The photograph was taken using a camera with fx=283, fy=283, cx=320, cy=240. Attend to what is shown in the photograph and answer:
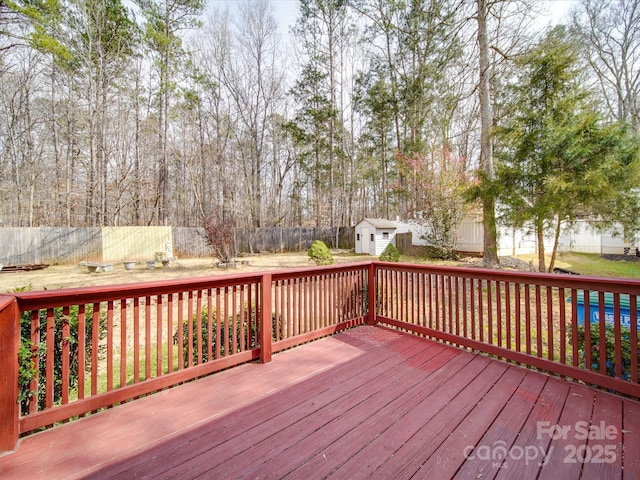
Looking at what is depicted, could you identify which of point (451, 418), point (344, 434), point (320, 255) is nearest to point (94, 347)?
point (344, 434)

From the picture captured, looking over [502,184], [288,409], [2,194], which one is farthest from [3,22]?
[502,184]

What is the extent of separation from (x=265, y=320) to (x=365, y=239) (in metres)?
11.9

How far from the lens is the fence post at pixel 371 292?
364 cm

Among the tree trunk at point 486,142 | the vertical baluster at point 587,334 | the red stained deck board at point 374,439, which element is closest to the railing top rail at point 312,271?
the red stained deck board at point 374,439

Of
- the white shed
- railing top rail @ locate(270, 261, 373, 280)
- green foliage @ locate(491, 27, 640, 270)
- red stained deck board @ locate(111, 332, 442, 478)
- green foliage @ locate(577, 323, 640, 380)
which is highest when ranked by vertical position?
green foliage @ locate(491, 27, 640, 270)

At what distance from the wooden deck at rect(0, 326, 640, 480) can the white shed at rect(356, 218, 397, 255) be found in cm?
1112

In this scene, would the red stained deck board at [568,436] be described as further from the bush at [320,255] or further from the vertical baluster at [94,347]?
the bush at [320,255]

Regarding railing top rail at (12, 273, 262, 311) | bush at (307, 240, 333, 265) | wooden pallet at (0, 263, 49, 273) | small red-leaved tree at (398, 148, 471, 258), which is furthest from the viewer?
small red-leaved tree at (398, 148, 471, 258)

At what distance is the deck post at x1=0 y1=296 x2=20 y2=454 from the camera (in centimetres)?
145

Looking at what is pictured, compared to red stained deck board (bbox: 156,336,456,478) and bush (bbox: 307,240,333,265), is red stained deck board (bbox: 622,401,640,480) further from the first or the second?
bush (bbox: 307,240,333,265)

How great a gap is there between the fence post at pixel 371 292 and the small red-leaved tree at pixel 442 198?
25.1ft

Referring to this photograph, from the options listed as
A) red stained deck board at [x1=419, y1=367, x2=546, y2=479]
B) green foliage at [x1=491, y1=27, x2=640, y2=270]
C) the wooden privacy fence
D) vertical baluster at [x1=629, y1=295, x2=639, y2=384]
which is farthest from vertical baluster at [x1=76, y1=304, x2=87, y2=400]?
the wooden privacy fence

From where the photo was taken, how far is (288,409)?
189 centimetres

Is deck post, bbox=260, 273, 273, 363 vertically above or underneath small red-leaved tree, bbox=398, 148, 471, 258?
underneath
